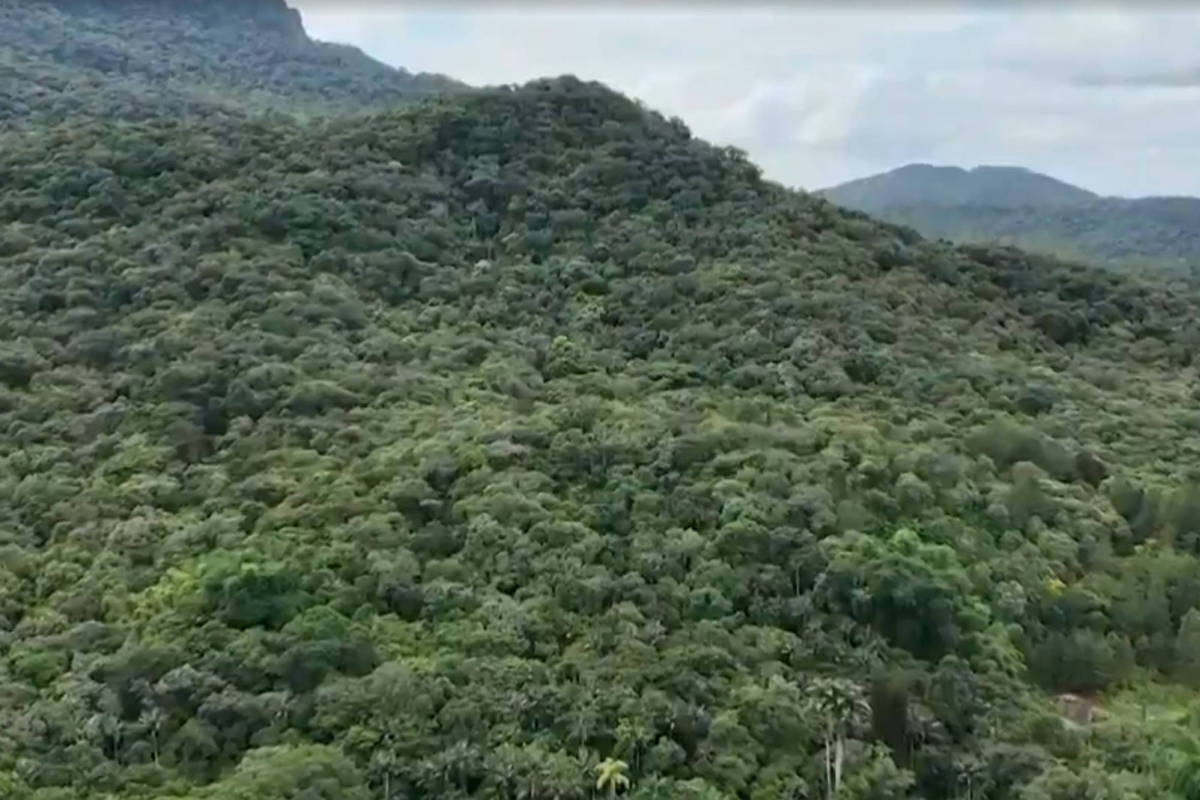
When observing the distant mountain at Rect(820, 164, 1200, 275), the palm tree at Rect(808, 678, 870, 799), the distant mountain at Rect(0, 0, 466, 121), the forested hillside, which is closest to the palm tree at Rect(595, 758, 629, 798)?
the forested hillside

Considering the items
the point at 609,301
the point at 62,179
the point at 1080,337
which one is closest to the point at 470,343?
the point at 609,301

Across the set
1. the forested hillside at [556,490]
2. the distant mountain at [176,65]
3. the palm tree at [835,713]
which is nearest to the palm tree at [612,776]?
the forested hillside at [556,490]

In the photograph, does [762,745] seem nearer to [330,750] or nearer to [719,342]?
[330,750]

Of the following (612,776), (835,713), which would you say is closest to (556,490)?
(835,713)

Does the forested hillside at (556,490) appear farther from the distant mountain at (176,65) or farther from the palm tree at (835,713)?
the distant mountain at (176,65)

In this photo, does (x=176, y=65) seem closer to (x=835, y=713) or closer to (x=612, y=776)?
(x=835, y=713)
